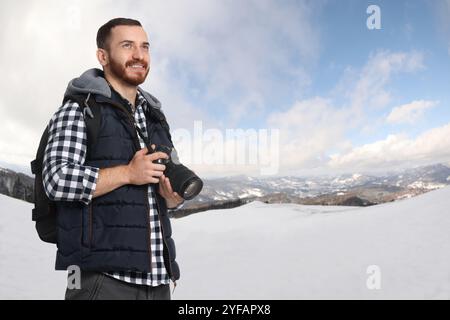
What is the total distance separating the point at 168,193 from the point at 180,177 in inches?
8.8

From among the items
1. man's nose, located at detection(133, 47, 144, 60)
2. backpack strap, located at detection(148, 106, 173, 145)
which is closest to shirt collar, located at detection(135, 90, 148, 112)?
backpack strap, located at detection(148, 106, 173, 145)

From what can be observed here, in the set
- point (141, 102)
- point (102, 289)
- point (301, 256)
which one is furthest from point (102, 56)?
point (301, 256)

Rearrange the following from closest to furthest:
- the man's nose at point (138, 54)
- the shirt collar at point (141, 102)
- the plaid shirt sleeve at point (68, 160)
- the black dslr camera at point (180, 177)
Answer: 1. the plaid shirt sleeve at point (68, 160)
2. the black dslr camera at point (180, 177)
3. the man's nose at point (138, 54)
4. the shirt collar at point (141, 102)

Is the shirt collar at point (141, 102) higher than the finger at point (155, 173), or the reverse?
the shirt collar at point (141, 102)

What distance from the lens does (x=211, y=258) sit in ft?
41.1

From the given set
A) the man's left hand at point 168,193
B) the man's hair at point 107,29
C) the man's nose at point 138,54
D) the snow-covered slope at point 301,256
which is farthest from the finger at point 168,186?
the snow-covered slope at point 301,256

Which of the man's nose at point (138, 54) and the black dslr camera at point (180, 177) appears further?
the man's nose at point (138, 54)

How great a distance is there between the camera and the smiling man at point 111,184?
6.79 ft

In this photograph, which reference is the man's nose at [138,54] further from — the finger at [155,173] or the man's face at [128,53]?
the finger at [155,173]

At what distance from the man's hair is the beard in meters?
0.12

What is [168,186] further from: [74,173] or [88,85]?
[88,85]

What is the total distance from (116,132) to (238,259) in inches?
403

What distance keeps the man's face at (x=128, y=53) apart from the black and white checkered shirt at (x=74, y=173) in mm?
349
